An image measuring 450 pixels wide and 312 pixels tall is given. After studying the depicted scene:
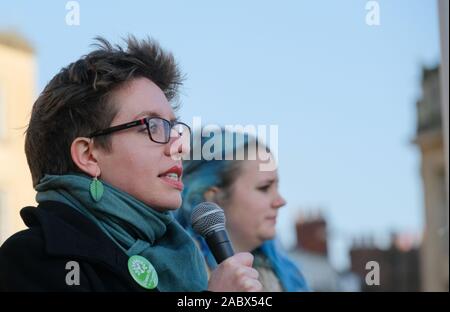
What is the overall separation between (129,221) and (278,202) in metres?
0.83

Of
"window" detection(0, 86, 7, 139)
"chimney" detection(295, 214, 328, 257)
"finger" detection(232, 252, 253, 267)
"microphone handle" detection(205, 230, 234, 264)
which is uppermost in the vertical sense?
"window" detection(0, 86, 7, 139)

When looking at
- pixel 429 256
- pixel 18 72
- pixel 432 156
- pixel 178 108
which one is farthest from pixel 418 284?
pixel 178 108

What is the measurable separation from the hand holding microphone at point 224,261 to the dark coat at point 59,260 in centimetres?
24

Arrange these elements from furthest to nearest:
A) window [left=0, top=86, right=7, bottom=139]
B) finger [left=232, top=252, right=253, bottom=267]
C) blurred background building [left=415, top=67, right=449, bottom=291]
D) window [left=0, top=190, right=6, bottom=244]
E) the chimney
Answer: blurred background building [left=415, top=67, right=449, bottom=291] → window [left=0, top=86, right=7, bottom=139] → the chimney → window [left=0, top=190, right=6, bottom=244] → finger [left=232, top=252, right=253, bottom=267]

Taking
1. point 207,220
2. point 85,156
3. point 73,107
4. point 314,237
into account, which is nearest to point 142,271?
point 207,220

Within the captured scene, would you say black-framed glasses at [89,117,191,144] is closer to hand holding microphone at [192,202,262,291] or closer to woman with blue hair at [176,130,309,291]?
hand holding microphone at [192,202,262,291]

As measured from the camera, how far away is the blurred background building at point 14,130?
3891mm

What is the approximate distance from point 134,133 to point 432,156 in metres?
8.40

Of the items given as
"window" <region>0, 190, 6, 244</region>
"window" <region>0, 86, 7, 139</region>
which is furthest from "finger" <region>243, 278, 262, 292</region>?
"window" <region>0, 86, 7, 139</region>

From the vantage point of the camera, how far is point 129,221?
3.23 m

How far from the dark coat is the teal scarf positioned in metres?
0.06

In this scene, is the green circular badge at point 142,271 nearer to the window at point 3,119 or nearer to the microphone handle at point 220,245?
the microphone handle at point 220,245

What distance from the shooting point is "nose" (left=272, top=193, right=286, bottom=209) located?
154 inches

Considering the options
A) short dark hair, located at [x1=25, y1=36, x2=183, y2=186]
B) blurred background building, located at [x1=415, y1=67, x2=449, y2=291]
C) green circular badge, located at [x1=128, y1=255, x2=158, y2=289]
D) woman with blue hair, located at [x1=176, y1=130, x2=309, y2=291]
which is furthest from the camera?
blurred background building, located at [x1=415, y1=67, x2=449, y2=291]
